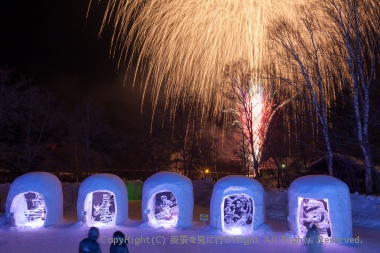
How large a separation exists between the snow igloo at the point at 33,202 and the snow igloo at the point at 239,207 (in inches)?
220

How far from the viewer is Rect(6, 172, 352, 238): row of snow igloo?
39.3ft

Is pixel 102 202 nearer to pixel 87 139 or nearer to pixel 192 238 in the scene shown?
pixel 192 238

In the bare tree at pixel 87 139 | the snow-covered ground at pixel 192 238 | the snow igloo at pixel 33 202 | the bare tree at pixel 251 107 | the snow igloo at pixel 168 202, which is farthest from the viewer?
the bare tree at pixel 87 139

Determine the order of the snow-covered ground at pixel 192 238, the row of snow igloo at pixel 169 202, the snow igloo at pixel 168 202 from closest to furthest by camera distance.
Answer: the snow-covered ground at pixel 192 238
the row of snow igloo at pixel 169 202
the snow igloo at pixel 168 202

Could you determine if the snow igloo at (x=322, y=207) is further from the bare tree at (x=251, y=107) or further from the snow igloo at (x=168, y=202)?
the bare tree at (x=251, y=107)

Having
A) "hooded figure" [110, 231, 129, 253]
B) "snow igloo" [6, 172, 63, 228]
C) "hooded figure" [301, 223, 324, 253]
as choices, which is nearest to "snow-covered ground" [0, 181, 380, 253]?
"snow igloo" [6, 172, 63, 228]

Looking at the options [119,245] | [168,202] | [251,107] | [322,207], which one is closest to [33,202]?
[168,202]

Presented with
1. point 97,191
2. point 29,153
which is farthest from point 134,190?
point 97,191

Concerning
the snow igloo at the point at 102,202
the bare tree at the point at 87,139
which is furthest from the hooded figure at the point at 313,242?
the bare tree at the point at 87,139

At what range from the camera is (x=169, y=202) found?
13.5 metres

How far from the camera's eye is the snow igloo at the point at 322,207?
11.6 metres

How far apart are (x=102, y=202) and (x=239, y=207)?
4645 mm

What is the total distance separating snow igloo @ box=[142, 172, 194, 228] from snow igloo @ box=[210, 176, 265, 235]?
3.76 feet

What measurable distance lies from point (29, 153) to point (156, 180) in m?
17.9
